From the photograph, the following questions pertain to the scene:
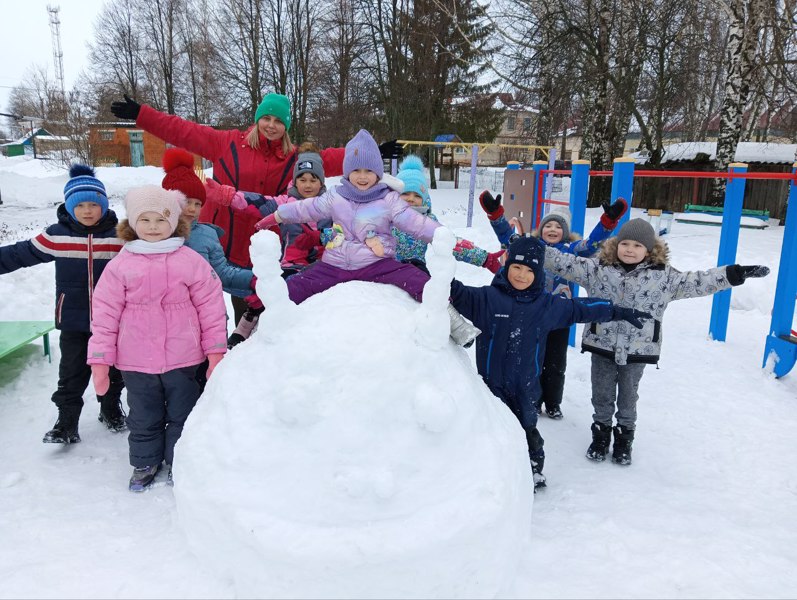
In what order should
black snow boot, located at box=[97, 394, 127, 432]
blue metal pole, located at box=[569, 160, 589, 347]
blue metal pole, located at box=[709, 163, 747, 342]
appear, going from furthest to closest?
blue metal pole, located at box=[569, 160, 589, 347] → blue metal pole, located at box=[709, 163, 747, 342] → black snow boot, located at box=[97, 394, 127, 432]

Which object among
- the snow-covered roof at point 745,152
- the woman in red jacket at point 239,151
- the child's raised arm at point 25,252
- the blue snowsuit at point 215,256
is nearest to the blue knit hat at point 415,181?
the woman in red jacket at point 239,151

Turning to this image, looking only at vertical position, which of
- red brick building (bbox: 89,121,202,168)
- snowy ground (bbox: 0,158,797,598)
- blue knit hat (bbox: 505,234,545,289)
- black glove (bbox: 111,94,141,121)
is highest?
red brick building (bbox: 89,121,202,168)

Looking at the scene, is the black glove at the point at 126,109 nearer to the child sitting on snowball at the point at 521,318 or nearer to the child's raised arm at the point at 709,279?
the child sitting on snowball at the point at 521,318

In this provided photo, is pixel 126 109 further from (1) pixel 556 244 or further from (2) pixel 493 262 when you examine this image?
(1) pixel 556 244

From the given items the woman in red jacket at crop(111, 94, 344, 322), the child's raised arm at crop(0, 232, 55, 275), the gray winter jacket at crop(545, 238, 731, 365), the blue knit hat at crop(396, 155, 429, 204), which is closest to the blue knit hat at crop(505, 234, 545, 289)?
the gray winter jacket at crop(545, 238, 731, 365)

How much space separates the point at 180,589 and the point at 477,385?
4.57 feet

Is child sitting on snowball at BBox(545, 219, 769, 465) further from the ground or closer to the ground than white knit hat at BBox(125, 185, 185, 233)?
closer to the ground

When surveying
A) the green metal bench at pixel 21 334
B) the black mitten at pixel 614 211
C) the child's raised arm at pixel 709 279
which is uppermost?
the black mitten at pixel 614 211

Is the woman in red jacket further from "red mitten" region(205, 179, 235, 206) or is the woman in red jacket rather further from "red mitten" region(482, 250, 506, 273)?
"red mitten" region(482, 250, 506, 273)

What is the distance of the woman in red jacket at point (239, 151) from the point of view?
12.7 feet

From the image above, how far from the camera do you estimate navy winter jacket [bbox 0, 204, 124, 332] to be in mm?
3248

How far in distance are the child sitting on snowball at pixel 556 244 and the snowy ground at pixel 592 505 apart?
22cm

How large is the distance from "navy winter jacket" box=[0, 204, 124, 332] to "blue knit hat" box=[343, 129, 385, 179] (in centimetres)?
148

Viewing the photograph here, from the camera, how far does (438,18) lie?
22078mm
